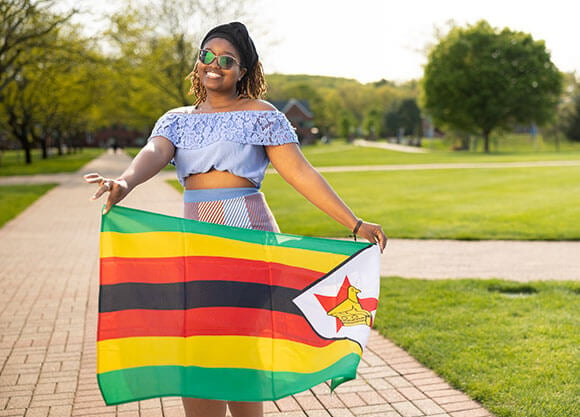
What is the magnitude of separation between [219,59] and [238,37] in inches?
5.1

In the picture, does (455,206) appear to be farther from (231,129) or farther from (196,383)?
(196,383)

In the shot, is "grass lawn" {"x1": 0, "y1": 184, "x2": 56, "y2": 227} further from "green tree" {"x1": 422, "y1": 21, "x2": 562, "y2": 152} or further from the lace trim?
"green tree" {"x1": 422, "y1": 21, "x2": 562, "y2": 152}

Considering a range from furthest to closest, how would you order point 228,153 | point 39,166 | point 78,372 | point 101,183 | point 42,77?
point 39,166
point 42,77
point 78,372
point 228,153
point 101,183

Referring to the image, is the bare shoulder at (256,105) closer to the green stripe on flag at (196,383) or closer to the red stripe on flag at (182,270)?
the red stripe on flag at (182,270)

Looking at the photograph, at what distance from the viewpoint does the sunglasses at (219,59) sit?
2713 mm

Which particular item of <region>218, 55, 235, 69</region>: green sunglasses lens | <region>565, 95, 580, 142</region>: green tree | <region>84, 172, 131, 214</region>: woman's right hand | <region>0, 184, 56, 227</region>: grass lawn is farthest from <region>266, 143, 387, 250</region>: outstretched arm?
<region>565, 95, 580, 142</region>: green tree

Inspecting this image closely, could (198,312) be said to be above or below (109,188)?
below

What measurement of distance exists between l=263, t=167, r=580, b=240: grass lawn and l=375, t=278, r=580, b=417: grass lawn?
4094 mm

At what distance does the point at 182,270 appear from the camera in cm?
258

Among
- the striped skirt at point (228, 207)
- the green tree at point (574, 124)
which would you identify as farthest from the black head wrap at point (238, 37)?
the green tree at point (574, 124)

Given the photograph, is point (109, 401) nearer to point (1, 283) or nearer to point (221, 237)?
point (221, 237)

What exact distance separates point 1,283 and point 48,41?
2166cm

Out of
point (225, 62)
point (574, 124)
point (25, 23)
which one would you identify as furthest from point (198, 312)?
point (574, 124)

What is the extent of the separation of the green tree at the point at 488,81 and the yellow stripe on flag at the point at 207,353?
5726 centimetres
